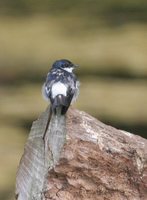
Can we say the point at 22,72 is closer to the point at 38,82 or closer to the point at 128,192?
the point at 38,82

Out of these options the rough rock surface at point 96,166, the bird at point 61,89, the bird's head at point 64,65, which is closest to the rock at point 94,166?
the rough rock surface at point 96,166

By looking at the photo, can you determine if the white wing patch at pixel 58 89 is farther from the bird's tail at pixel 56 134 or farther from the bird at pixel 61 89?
the bird's tail at pixel 56 134

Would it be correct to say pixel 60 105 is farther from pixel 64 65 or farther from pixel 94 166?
pixel 64 65

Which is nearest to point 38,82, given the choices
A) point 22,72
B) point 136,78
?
point 22,72

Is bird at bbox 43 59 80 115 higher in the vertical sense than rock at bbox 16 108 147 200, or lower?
higher

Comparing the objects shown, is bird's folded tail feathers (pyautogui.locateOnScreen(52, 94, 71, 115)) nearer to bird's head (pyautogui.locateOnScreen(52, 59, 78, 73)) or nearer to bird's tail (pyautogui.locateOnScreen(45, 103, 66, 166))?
bird's tail (pyautogui.locateOnScreen(45, 103, 66, 166))

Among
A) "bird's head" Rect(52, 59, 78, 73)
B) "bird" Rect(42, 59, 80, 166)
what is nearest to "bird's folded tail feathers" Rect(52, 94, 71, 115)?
"bird" Rect(42, 59, 80, 166)

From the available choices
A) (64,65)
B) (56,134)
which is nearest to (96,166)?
(56,134)
